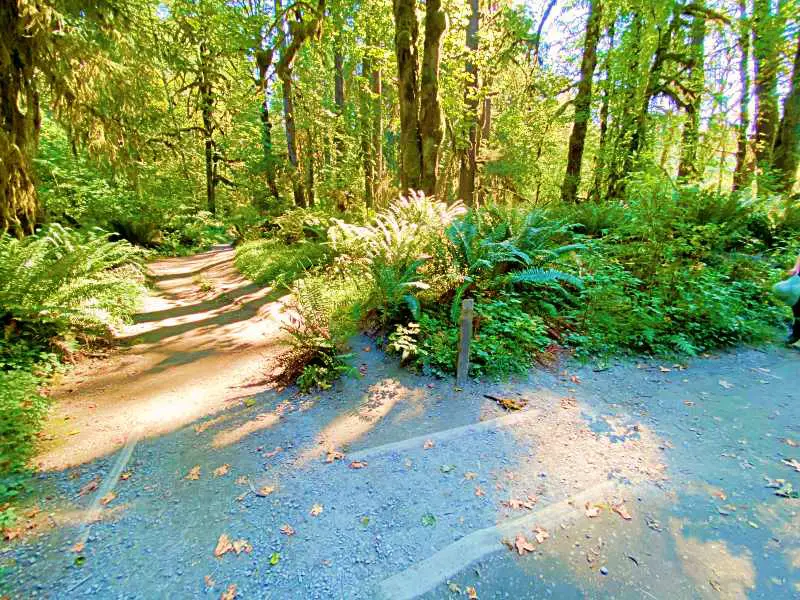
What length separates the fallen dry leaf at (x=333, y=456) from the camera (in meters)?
3.05

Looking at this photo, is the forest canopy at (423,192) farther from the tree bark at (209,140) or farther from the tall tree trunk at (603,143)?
the tree bark at (209,140)

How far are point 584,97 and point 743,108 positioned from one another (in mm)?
4132

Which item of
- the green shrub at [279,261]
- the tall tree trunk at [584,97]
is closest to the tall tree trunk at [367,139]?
the green shrub at [279,261]

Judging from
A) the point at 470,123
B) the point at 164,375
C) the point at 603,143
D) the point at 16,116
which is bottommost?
the point at 164,375

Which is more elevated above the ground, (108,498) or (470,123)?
(470,123)

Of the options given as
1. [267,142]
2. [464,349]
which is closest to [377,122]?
[267,142]

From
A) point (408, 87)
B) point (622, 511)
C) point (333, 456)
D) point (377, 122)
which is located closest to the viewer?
point (622, 511)

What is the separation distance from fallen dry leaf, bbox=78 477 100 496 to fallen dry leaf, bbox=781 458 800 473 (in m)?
5.43

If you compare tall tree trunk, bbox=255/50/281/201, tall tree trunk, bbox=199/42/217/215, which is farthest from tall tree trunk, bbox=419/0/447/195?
tall tree trunk, bbox=199/42/217/215

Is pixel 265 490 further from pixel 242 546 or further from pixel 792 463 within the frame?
pixel 792 463

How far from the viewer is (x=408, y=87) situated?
8016 millimetres

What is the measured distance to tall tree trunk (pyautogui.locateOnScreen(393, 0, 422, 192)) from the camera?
751 centimetres

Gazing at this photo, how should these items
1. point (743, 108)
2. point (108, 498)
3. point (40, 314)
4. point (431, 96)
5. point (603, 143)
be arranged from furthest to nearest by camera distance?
point (603, 143) → point (743, 108) → point (431, 96) → point (40, 314) → point (108, 498)

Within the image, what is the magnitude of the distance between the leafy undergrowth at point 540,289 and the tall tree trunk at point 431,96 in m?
1.38
